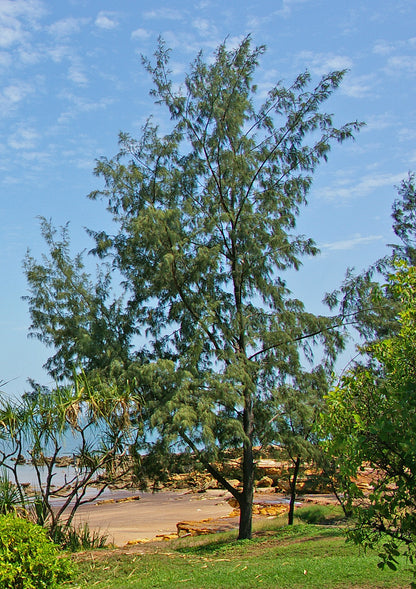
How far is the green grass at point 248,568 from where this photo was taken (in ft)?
23.2

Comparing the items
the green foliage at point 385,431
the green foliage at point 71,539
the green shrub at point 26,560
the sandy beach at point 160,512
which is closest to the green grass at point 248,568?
the green shrub at point 26,560

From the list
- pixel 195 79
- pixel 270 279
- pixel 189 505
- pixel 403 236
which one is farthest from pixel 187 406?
pixel 189 505

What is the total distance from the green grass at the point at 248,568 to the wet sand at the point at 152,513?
6.68 metres

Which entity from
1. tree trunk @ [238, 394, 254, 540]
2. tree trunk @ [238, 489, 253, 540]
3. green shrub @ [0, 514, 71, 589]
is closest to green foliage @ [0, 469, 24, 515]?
green shrub @ [0, 514, 71, 589]

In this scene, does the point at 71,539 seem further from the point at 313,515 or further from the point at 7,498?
the point at 313,515

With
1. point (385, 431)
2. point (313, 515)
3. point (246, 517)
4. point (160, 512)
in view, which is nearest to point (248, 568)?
point (246, 517)

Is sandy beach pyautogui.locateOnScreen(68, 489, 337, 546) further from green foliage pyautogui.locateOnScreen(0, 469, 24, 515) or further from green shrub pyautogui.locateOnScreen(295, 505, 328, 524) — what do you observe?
green foliage pyautogui.locateOnScreen(0, 469, 24, 515)

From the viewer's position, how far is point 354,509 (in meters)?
3.92

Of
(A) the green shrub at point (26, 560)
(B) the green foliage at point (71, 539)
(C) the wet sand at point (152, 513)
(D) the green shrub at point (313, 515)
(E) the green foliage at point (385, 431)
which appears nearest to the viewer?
(E) the green foliage at point (385, 431)

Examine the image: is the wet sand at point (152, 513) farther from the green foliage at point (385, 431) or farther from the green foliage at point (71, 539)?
the green foliage at point (385, 431)

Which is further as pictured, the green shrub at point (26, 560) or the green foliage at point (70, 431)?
the green foliage at point (70, 431)

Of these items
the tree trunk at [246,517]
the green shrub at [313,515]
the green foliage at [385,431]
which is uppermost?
the green foliage at [385,431]

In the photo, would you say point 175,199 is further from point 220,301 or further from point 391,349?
point 391,349

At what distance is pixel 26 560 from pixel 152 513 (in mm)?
20529
